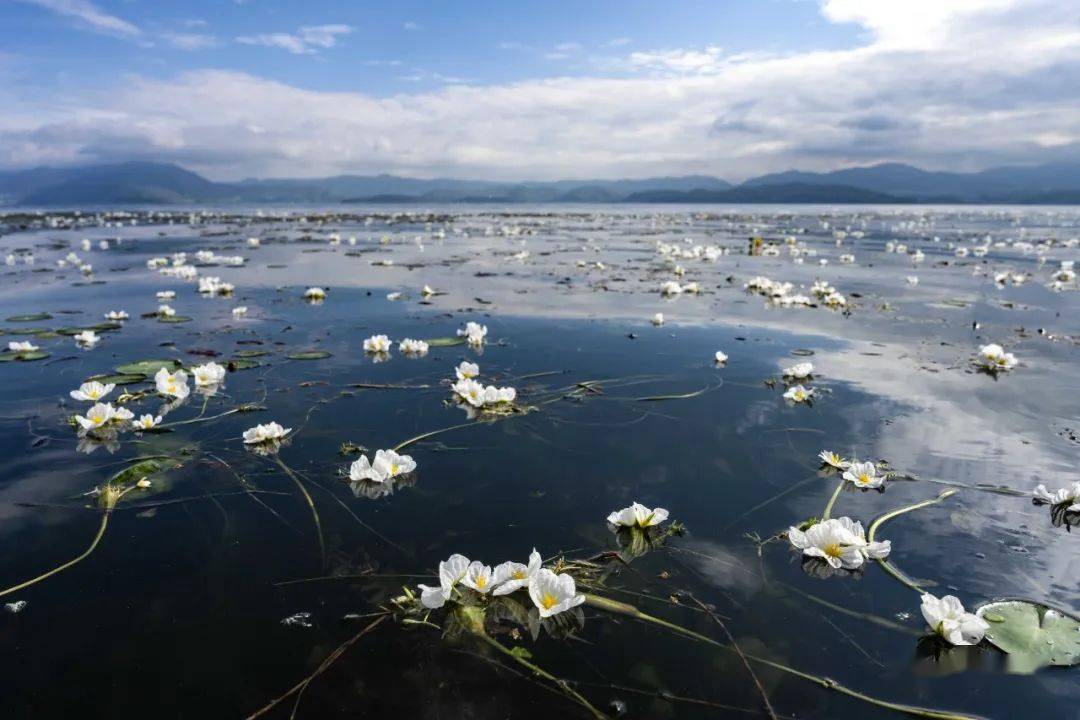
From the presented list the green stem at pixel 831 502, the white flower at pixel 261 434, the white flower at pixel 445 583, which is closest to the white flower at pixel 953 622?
the green stem at pixel 831 502

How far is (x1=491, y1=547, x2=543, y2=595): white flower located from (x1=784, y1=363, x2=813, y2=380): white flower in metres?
4.69

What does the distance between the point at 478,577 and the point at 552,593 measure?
0.38 meters

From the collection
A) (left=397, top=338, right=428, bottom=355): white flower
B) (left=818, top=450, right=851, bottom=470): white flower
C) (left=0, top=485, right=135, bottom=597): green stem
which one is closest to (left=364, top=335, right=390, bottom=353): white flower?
(left=397, top=338, right=428, bottom=355): white flower

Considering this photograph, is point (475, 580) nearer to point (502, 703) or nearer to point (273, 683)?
point (502, 703)

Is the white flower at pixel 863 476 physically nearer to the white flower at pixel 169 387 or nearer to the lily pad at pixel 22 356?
the white flower at pixel 169 387

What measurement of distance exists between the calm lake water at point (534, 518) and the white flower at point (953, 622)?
0.08 meters

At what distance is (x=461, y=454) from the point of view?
4672 millimetres

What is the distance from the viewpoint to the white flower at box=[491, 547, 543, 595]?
290cm

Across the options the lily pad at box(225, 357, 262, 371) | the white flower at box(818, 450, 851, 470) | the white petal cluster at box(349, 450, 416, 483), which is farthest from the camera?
the lily pad at box(225, 357, 262, 371)

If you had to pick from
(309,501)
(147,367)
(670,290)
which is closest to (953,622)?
(309,501)

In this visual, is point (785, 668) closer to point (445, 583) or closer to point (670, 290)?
point (445, 583)

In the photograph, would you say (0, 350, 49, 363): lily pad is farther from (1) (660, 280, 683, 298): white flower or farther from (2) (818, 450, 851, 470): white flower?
(1) (660, 280, 683, 298): white flower

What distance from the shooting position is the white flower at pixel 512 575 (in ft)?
9.53

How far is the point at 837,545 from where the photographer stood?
10.7ft
